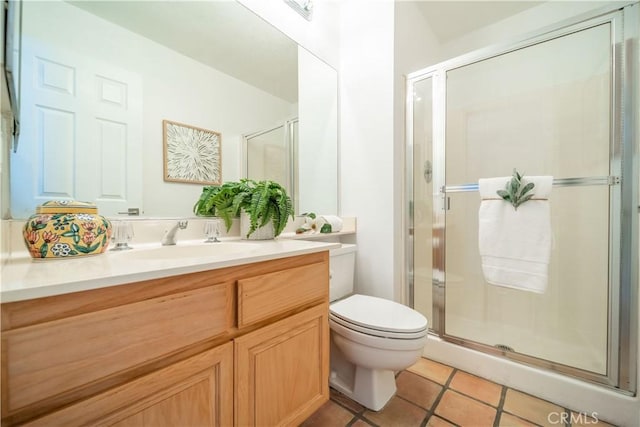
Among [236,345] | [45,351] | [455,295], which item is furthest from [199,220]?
[455,295]

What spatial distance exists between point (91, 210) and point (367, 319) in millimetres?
1100

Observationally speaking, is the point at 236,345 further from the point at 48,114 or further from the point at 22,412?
the point at 48,114

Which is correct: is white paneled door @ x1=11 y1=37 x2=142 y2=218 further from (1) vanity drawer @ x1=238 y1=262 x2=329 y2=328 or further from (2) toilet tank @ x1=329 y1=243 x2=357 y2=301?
(2) toilet tank @ x1=329 y1=243 x2=357 y2=301

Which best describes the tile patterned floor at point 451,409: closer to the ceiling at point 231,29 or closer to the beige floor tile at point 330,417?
the beige floor tile at point 330,417

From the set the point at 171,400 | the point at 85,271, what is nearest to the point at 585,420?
the point at 171,400

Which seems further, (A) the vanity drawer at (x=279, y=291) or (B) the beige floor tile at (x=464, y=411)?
(B) the beige floor tile at (x=464, y=411)

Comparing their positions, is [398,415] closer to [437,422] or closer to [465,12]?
[437,422]

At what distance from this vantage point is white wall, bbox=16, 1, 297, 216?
87cm

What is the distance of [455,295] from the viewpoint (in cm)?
166

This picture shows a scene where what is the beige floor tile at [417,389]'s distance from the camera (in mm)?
1218

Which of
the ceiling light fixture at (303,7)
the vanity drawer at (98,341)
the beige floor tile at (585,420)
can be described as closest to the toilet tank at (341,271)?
the vanity drawer at (98,341)

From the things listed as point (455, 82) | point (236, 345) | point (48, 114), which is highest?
point (455, 82)

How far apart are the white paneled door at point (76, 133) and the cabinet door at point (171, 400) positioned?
2.23ft

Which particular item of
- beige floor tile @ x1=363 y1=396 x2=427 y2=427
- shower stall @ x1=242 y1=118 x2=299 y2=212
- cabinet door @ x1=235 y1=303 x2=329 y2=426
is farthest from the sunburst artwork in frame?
beige floor tile @ x1=363 y1=396 x2=427 y2=427
